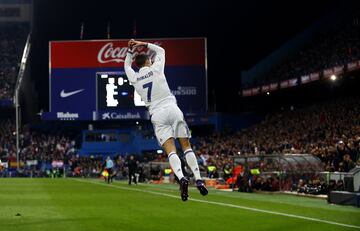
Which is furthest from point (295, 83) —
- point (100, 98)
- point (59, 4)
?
point (59, 4)

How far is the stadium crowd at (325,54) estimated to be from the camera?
39562 millimetres

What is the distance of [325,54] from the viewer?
142ft

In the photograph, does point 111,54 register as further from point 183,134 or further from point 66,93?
point 183,134

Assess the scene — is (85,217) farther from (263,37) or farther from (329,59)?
(263,37)

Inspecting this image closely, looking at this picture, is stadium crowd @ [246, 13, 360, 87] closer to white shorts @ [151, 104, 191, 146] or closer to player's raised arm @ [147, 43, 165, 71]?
player's raised arm @ [147, 43, 165, 71]

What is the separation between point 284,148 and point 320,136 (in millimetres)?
2109

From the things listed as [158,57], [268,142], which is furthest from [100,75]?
[158,57]

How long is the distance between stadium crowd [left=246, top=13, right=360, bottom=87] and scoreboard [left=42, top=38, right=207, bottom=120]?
4853 mm

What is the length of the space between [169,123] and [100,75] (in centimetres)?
3796

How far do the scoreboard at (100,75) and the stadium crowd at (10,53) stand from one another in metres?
11.5

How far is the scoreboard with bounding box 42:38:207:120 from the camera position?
47438 millimetres

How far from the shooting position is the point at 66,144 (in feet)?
195

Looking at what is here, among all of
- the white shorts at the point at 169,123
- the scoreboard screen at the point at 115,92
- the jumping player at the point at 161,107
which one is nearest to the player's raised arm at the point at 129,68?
the jumping player at the point at 161,107

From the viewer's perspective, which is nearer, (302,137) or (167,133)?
(167,133)
